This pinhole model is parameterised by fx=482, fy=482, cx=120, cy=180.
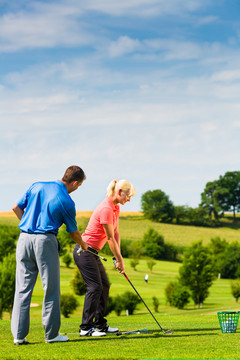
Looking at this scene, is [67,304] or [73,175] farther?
[67,304]

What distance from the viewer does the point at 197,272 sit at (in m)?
56.6

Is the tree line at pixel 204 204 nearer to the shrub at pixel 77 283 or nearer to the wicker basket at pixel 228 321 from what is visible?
the shrub at pixel 77 283

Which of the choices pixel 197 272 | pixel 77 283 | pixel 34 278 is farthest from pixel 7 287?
pixel 34 278

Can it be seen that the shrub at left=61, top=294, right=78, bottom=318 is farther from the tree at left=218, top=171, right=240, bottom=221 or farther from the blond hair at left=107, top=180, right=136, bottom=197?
the tree at left=218, top=171, right=240, bottom=221

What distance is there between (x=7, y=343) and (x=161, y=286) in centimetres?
5656

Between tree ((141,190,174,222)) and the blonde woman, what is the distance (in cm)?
11699

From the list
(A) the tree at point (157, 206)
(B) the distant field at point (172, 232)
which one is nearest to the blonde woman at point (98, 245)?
(B) the distant field at point (172, 232)

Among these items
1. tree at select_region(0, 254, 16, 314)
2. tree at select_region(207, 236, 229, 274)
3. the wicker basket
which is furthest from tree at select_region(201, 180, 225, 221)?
the wicker basket

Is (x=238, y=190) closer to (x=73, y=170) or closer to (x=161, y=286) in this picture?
(x=161, y=286)

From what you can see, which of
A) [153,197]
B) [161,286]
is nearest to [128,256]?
[161,286]

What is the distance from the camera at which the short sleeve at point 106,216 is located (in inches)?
304

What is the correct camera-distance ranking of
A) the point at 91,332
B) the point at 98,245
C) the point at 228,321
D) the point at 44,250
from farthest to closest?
the point at 228,321 < the point at 98,245 < the point at 91,332 < the point at 44,250

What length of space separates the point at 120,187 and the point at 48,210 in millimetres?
1396

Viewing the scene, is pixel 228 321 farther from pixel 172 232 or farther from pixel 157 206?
pixel 157 206
